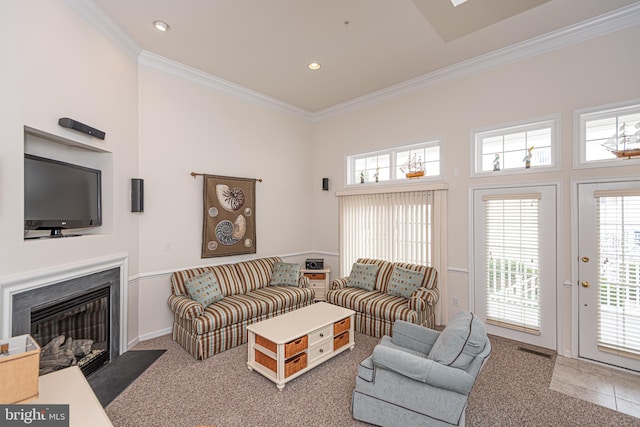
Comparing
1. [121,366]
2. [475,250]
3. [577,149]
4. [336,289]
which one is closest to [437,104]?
[577,149]

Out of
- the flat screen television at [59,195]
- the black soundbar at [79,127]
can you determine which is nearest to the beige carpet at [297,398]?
the flat screen television at [59,195]

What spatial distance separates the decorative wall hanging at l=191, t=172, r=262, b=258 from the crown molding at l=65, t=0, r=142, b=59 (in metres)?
1.60

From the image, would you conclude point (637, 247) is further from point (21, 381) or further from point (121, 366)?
point (121, 366)

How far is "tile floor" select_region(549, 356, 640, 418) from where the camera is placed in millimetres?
2420

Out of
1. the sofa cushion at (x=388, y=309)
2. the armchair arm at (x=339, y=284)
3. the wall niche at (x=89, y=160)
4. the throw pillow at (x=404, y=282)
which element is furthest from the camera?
the armchair arm at (x=339, y=284)

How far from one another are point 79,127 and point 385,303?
3706 millimetres

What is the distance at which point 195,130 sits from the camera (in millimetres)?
4129

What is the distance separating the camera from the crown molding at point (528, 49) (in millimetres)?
2908

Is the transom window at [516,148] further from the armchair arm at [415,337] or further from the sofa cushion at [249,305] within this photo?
the sofa cushion at [249,305]

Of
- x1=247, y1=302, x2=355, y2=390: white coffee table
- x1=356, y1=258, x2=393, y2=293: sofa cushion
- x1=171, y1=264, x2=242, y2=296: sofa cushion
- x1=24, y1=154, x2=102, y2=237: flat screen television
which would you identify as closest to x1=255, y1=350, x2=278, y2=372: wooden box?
x1=247, y1=302, x2=355, y2=390: white coffee table

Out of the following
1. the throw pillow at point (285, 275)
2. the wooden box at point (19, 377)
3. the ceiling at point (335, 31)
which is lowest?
the throw pillow at point (285, 275)

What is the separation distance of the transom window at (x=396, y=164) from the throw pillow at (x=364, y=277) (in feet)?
4.86

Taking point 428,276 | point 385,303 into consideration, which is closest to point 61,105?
point 385,303

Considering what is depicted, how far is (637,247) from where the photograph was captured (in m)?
2.87
